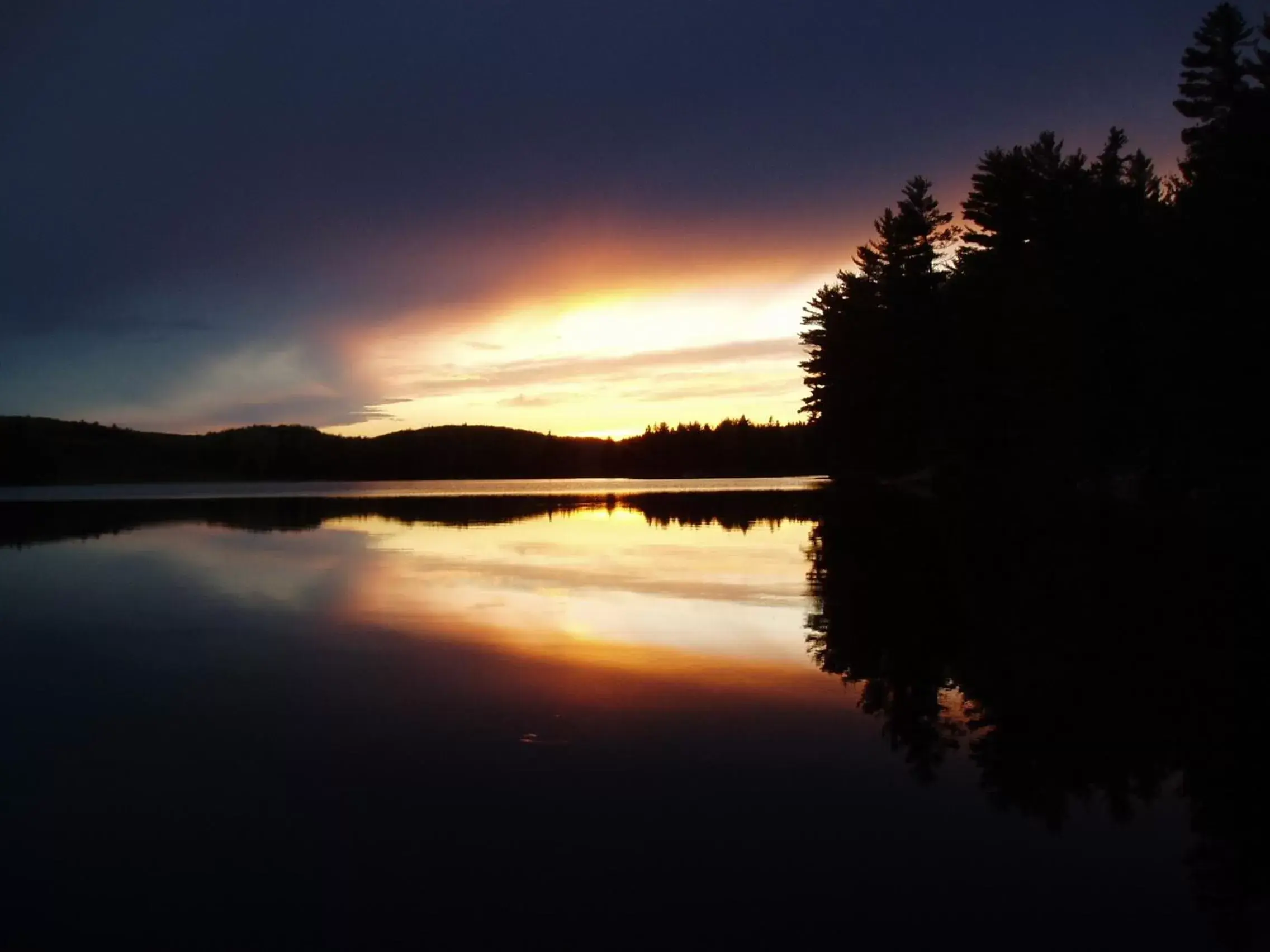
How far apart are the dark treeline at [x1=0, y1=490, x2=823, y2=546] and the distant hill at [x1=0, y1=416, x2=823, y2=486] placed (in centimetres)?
7393

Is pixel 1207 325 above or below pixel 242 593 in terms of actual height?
above

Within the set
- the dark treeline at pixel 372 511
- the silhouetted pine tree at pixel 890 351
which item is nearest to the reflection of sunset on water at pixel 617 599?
the dark treeline at pixel 372 511

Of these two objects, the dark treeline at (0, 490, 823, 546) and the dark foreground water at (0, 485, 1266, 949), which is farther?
the dark treeline at (0, 490, 823, 546)

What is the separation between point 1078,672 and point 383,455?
544 feet

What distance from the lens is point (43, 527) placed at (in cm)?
3791

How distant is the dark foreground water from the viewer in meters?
5.12

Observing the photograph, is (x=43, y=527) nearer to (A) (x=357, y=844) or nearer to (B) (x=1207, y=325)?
(A) (x=357, y=844)

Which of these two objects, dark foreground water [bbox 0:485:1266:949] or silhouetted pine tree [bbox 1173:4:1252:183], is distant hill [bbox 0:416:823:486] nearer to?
silhouetted pine tree [bbox 1173:4:1252:183]

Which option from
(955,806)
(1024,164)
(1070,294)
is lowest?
(955,806)

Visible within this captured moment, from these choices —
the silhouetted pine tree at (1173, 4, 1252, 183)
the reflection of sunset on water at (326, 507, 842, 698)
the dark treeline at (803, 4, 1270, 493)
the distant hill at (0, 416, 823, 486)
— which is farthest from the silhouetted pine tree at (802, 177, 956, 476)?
the distant hill at (0, 416, 823, 486)

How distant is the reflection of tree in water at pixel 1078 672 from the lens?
670cm

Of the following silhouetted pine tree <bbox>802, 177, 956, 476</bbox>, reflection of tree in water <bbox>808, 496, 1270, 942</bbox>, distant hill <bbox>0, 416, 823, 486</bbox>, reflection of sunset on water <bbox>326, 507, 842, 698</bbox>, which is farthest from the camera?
distant hill <bbox>0, 416, 823, 486</bbox>

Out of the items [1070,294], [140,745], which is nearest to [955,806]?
[140,745]

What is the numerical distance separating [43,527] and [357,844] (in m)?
38.0
